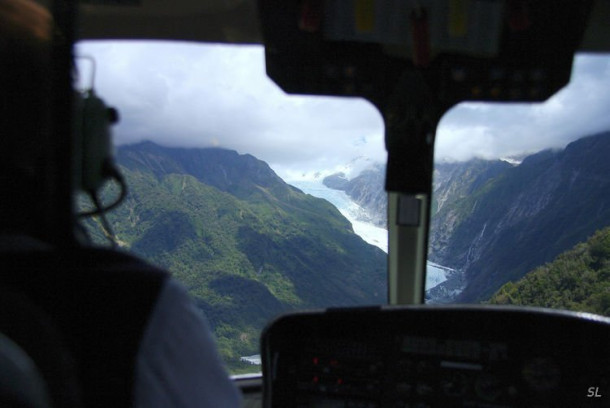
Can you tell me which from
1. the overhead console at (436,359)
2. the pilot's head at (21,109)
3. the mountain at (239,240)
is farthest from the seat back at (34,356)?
the overhead console at (436,359)

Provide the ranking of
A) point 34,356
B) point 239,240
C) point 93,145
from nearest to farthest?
point 34,356
point 93,145
point 239,240

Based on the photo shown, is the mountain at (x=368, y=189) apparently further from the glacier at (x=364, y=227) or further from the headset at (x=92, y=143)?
the headset at (x=92, y=143)

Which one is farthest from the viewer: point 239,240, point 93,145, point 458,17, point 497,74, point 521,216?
point 521,216

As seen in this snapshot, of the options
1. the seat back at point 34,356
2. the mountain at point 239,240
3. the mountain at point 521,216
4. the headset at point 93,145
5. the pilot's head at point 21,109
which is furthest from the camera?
the mountain at point 521,216

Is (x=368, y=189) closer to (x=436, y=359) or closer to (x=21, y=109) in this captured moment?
(x=436, y=359)

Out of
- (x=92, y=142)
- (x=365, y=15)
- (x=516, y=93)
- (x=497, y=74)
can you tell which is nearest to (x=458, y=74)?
(x=497, y=74)

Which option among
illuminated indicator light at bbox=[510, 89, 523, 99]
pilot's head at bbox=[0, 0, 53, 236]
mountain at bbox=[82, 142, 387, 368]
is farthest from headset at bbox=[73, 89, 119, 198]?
illuminated indicator light at bbox=[510, 89, 523, 99]

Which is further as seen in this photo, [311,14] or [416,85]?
[416,85]
